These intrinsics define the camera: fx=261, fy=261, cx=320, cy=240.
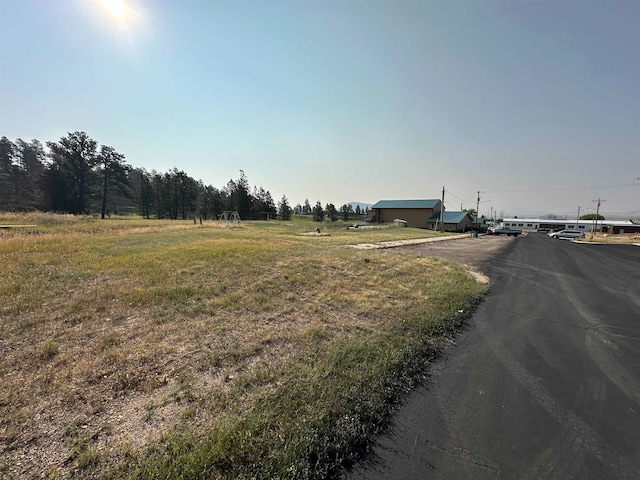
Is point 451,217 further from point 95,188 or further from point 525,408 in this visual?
point 95,188

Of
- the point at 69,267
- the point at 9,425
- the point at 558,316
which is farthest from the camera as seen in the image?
the point at 69,267

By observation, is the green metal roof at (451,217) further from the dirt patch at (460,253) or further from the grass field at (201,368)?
Answer: the grass field at (201,368)

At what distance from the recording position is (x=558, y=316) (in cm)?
592

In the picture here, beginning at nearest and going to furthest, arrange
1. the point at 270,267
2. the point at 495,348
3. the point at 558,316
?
the point at 495,348
the point at 558,316
the point at 270,267

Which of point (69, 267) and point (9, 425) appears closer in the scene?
point (9, 425)

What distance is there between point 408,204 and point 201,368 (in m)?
63.0

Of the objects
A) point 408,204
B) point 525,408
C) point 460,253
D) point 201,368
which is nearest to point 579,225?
point 408,204

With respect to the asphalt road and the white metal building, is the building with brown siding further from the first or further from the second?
the asphalt road

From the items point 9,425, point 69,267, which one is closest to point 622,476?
point 9,425

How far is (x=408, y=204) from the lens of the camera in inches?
2422

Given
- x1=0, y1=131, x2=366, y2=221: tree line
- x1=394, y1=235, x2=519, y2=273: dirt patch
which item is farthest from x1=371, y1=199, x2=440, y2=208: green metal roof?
x1=394, y1=235, x2=519, y2=273: dirt patch

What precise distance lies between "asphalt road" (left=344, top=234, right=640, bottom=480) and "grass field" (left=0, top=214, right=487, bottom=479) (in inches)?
14.2

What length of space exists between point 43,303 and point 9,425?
4203 millimetres

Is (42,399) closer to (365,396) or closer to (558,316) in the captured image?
(365,396)
